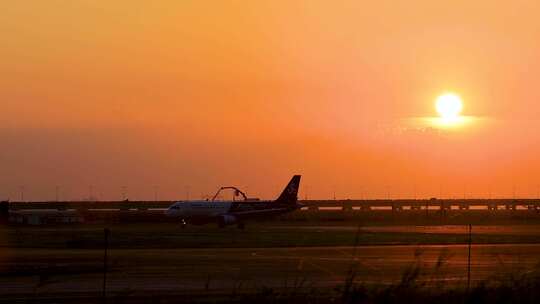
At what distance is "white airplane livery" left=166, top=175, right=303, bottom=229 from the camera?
9694 cm

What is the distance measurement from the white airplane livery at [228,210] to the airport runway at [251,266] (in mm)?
43280

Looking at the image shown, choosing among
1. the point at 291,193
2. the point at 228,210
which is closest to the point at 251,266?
the point at 228,210

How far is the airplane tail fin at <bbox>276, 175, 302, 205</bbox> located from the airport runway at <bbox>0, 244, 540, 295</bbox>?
175 ft

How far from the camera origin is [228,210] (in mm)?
98562

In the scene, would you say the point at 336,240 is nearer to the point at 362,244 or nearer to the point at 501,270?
the point at 362,244

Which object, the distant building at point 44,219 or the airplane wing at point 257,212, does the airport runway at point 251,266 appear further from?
the distant building at point 44,219

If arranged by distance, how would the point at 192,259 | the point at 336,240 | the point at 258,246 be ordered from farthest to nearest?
the point at 336,240
the point at 258,246
the point at 192,259

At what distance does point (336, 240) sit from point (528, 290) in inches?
1592

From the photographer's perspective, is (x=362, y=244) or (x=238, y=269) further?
(x=362, y=244)

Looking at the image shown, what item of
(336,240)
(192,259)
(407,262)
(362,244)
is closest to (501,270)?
(407,262)

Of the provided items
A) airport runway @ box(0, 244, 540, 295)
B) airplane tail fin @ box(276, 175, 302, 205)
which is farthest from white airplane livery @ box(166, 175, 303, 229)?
airport runway @ box(0, 244, 540, 295)

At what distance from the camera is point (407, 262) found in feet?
134

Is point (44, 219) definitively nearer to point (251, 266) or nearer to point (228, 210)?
point (228, 210)

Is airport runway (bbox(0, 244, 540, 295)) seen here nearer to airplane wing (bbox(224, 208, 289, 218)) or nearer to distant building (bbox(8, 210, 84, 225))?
airplane wing (bbox(224, 208, 289, 218))
